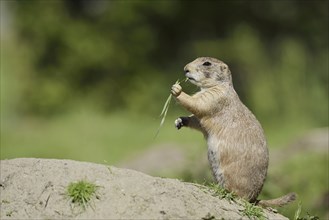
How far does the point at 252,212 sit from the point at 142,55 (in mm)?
16317

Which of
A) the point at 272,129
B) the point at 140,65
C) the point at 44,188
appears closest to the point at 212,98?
the point at 44,188

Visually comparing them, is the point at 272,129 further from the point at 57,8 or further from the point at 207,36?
the point at 57,8

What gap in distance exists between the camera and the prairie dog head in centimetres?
785

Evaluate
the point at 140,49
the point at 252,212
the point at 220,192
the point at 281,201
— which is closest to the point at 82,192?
the point at 220,192

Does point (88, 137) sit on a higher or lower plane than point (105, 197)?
higher

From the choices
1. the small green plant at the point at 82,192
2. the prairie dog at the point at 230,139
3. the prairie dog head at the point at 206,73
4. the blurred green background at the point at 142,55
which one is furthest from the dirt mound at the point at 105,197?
the blurred green background at the point at 142,55

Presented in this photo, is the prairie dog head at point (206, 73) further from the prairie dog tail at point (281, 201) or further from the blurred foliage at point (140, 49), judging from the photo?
the blurred foliage at point (140, 49)

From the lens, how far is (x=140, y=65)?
22.8 metres

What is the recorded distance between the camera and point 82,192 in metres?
6.30

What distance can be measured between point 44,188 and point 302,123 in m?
14.9

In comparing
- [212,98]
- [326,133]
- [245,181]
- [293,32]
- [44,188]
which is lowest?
[44,188]

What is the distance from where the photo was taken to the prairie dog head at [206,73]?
7848mm

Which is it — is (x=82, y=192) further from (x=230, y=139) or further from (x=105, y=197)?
(x=230, y=139)

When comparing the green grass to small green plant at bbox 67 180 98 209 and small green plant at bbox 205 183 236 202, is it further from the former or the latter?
small green plant at bbox 67 180 98 209
